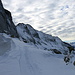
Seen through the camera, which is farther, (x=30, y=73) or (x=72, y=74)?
(x=72, y=74)

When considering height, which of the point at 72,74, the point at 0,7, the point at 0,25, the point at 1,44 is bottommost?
the point at 72,74

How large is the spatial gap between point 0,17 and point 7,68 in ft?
76.5

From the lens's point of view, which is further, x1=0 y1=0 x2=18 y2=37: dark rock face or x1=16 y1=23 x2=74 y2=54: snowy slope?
x1=16 y1=23 x2=74 y2=54: snowy slope

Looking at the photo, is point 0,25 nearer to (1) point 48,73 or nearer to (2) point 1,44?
(2) point 1,44

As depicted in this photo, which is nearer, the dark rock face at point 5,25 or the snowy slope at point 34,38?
the dark rock face at point 5,25

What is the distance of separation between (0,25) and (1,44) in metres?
11.7

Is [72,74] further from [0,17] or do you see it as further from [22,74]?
[0,17]

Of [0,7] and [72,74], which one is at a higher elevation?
[0,7]

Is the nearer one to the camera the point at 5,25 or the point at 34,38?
the point at 5,25

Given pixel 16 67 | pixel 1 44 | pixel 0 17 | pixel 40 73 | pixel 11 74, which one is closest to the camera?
pixel 11 74

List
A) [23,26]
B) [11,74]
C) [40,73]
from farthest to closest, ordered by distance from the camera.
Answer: [23,26] → [40,73] → [11,74]

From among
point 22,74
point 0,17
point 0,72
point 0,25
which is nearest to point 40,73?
point 22,74

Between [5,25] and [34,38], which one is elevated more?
[5,25]

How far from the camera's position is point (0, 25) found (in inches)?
1034
